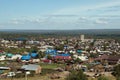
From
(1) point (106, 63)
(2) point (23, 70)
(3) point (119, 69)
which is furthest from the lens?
(1) point (106, 63)

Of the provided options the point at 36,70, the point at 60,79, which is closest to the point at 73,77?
the point at 60,79

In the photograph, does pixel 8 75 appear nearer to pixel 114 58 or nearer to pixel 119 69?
pixel 119 69

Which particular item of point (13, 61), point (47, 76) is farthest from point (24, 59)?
point (47, 76)

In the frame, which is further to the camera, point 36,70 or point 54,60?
point 54,60

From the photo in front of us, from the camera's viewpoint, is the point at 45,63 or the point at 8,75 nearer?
the point at 8,75

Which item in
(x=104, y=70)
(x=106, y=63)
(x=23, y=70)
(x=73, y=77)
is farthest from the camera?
(x=106, y=63)

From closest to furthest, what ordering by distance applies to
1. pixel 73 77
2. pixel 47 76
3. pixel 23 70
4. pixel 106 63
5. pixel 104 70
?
1. pixel 73 77
2. pixel 47 76
3. pixel 23 70
4. pixel 104 70
5. pixel 106 63

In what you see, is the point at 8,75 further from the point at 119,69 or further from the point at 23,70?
the point at 119,69

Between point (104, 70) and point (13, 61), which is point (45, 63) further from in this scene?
point (104, 70)

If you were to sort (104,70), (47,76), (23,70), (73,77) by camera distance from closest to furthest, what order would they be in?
(73,77), (47,76), (23,70), (104,70)
